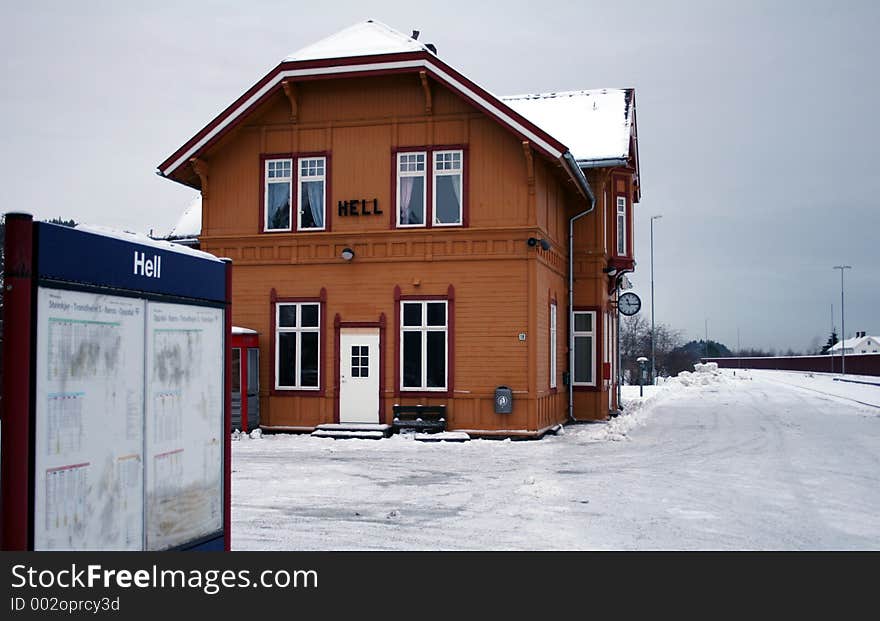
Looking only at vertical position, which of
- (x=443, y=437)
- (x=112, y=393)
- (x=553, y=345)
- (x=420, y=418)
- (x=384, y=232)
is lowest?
(x=443, y=437)

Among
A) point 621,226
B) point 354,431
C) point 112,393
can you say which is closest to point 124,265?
point 112,393

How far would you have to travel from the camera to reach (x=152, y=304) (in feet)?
19.5

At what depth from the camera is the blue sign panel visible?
4984 millimetres

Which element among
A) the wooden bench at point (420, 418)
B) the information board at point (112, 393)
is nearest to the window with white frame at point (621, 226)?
the wooden bench at point (420, 418)

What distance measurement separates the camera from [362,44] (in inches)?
829

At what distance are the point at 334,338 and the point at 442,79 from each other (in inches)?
248

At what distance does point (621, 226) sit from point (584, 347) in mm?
3782

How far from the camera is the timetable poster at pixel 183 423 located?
19.6ft

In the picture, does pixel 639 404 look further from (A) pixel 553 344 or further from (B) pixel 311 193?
(B) pixel 311 193

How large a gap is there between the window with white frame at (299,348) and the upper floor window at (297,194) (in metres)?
1.92

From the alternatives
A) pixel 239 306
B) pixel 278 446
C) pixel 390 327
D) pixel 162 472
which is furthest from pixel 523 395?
pixel 162 472

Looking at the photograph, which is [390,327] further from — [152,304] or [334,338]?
[152,304]

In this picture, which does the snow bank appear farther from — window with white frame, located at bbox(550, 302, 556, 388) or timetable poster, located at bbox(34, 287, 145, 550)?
timetable poster, located at bbox(34, 287, 145, 550)
